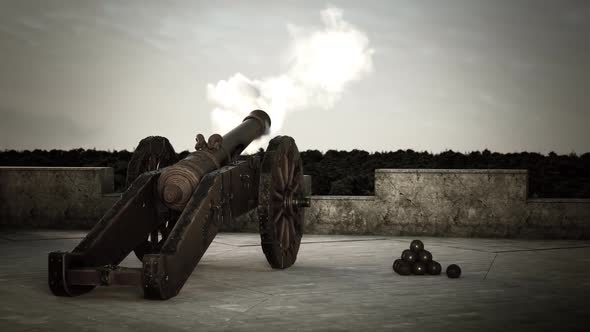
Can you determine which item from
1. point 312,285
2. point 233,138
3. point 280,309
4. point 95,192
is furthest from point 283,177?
point 95,192

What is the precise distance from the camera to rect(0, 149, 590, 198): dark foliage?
1658 cm

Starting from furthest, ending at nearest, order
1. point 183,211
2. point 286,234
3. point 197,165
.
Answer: point 286,234 → point 197,165 → point 183,211

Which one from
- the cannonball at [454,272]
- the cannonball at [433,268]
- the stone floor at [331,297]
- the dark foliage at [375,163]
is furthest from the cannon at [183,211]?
the dark foliage at [375,163]

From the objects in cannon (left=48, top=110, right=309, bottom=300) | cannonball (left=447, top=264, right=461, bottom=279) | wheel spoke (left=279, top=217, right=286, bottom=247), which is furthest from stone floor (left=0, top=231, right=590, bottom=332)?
wheel spoke (left=279, top=217, right=286, bottom=247)

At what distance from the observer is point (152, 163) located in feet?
26.3

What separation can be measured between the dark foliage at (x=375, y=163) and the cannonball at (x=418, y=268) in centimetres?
879

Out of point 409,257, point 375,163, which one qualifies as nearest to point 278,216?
point 409,257

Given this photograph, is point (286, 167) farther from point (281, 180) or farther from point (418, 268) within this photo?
point (418, 268)

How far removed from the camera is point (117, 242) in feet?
22.3

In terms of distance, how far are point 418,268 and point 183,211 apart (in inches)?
85.9

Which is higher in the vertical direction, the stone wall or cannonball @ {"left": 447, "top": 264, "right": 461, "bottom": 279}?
the stone wall

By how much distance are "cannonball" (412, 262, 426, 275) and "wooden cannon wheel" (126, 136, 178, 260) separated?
7.27ft

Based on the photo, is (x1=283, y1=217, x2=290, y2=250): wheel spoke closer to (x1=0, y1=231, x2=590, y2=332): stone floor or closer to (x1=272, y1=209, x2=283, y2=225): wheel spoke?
(x1=272, y1=209, x2=283, y2=225): wheel spoke

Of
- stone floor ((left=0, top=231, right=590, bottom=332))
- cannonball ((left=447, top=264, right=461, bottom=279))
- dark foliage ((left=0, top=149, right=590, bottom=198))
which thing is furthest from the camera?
dark foliage ((left=0, top=149, right=590, bottom=198))
